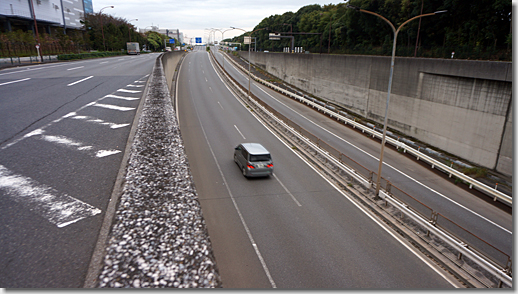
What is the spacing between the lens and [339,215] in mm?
14297

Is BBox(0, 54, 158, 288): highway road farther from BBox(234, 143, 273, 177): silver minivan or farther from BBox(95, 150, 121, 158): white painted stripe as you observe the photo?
BBox(234, 143, 273, 177): silver minivan

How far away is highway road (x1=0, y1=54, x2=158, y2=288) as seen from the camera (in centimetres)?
716

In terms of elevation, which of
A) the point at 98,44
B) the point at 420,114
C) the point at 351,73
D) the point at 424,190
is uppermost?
the point at 98,44

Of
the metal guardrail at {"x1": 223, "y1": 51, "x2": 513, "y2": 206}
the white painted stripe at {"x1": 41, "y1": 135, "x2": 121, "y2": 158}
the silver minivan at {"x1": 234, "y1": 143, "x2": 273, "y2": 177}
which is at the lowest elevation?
the metal guardrail at {"x1": 223, "y1": 51, "x2": 513, "y2": 206}

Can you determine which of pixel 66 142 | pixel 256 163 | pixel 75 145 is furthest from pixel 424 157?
pixel 66 142

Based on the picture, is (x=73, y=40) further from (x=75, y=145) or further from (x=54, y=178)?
(x=54, y=178)

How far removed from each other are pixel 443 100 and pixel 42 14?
96.4m

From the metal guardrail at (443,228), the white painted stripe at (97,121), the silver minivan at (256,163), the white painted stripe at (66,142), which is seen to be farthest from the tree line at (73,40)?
the metal guardrail at (443,228)

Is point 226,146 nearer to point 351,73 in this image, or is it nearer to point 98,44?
point 351,73

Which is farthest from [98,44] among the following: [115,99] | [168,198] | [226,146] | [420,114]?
[168,198]

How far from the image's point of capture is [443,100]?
2748 cm

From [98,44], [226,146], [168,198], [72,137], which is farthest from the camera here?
[98,44]

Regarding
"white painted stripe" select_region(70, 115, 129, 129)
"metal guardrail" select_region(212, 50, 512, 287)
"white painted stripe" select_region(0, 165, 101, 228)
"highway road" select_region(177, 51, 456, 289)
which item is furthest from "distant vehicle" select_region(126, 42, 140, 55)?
"white painted stripe" select_region(0, 165, 101, 228)

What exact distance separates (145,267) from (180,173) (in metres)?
5.31
